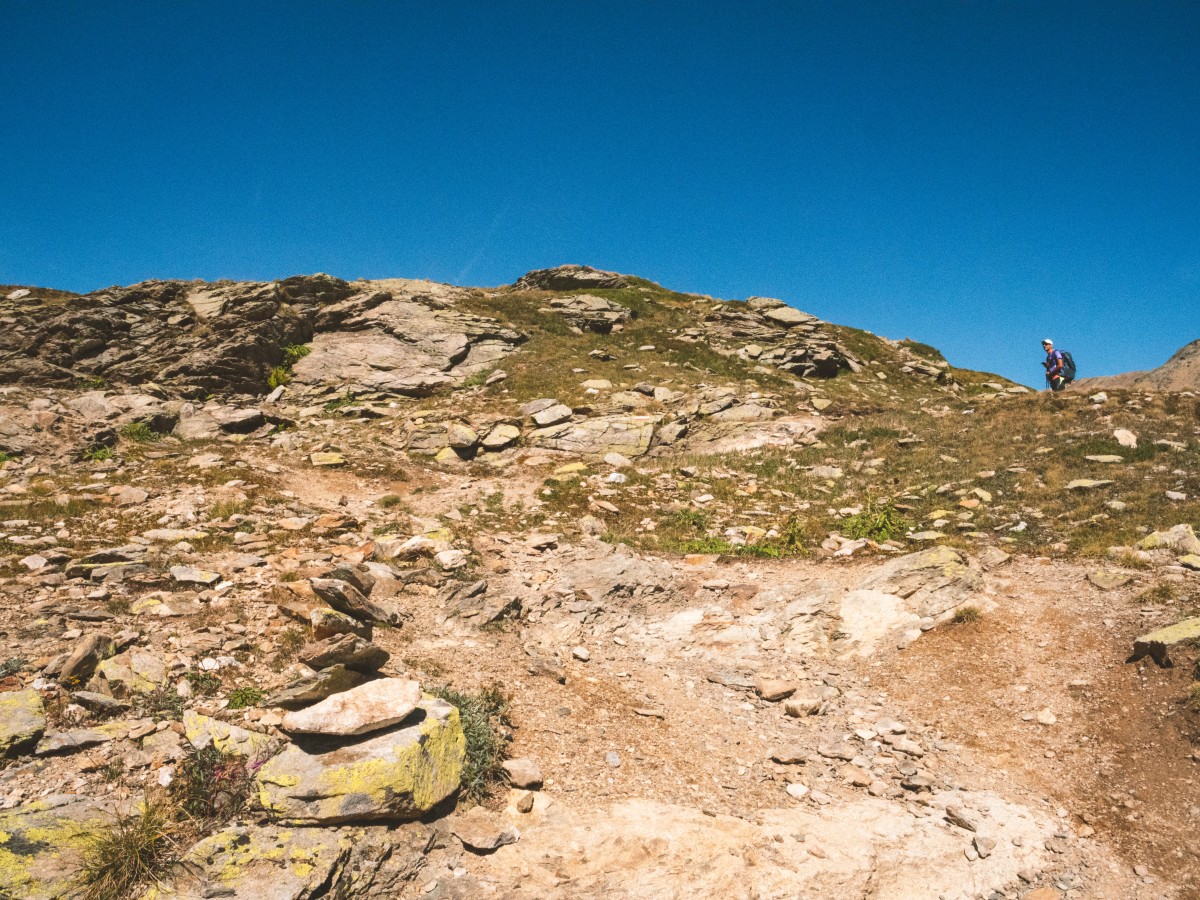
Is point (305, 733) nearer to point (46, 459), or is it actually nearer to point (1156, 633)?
point (1156, 633)

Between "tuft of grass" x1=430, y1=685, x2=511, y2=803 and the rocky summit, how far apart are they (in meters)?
0.05

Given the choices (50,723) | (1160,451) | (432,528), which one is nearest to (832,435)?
(1160,451)

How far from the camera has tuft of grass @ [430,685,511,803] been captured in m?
6.71

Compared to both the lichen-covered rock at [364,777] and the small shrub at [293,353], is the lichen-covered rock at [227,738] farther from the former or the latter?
the small shrub at [293,353]

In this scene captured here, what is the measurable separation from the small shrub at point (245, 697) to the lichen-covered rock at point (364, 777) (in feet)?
4.37

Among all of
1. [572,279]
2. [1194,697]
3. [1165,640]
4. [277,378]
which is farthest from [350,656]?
[572,279]

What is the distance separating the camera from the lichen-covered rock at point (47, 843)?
4.55 m

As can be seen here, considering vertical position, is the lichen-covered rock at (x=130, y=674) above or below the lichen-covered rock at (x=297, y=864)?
above

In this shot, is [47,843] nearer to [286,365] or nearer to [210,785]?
[210,785]

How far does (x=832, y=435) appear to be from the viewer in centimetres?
2238

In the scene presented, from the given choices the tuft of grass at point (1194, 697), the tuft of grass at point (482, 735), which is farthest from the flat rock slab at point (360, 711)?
the tuft of grass at point (1194, 697)

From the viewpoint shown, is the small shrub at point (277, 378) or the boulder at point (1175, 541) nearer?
the boulder at point (1175, 541)

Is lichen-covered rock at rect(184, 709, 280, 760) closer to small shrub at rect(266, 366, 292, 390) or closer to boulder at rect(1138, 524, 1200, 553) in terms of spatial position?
boulder at rect(1138, 524, 1200, 553)

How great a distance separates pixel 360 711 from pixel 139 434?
1953 cm
